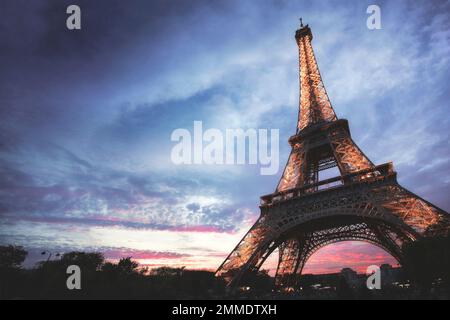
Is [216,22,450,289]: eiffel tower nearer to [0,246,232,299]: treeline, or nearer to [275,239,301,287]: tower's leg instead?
[275,239,301,287]: tower's leg

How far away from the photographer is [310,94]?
121 ft

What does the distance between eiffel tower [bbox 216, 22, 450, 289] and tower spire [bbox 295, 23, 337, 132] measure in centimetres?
13

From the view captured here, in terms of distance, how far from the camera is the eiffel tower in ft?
69.4

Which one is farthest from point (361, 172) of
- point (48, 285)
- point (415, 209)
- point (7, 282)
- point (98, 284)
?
point (7, 282)

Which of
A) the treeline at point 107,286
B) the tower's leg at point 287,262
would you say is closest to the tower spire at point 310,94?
the tower's leg at point 287,262

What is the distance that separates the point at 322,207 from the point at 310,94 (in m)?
17.7

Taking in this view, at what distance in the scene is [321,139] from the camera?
3253 cm

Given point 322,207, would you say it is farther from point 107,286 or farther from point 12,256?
point 12,256

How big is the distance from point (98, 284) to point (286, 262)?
69.6 ft

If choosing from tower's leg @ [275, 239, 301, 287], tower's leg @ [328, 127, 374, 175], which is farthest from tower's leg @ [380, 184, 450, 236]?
tower's leg @ [275, 239, 301, 287]

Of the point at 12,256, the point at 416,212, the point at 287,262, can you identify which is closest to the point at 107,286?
the point at 287,262

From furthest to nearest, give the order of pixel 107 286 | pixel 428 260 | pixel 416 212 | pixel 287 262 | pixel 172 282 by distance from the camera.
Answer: pixel 287 262 → pixel 172 282 → pixel 416 212 → pixel 107 286 → pixel 428 260

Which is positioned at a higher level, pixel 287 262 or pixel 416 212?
pixel 416 212

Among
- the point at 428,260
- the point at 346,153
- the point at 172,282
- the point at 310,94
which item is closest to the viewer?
the point at 428,260
